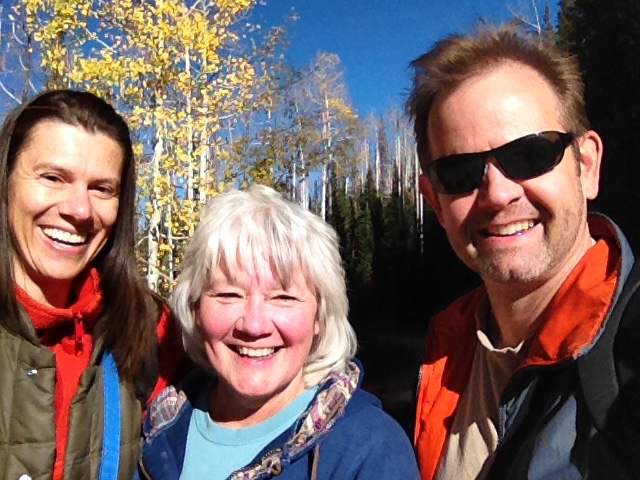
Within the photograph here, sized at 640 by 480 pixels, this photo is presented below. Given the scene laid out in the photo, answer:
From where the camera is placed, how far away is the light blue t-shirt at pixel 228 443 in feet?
6.40

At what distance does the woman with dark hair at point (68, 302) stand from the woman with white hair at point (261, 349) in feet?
0.59

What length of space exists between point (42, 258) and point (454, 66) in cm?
146

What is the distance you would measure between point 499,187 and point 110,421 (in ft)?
4.66

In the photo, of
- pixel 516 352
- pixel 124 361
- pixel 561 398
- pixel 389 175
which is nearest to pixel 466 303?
pixel 516 352

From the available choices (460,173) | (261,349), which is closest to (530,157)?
(460,173)

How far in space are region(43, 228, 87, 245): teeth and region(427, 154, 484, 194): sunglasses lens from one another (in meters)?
1.21

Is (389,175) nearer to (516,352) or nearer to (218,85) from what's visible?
(218,85)

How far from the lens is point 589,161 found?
1.92 metres

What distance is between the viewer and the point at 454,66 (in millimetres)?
1959

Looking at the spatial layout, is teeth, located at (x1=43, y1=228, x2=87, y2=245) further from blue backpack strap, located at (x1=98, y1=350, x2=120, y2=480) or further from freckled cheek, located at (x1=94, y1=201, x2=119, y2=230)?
blue backpack strap, located at (x1=98, y1=350, x2=120, y2=480)

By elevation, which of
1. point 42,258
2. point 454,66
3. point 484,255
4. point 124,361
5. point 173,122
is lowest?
point 124,361

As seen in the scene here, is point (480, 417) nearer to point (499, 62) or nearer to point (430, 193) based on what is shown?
point (430, 193)

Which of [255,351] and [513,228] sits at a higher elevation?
[513,228]

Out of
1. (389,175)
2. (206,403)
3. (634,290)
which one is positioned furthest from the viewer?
(389,175)
